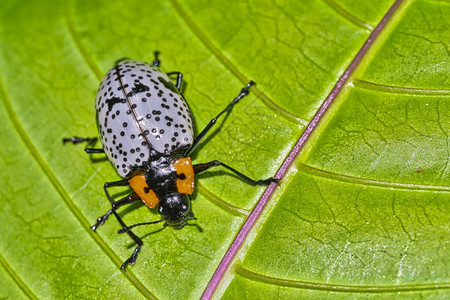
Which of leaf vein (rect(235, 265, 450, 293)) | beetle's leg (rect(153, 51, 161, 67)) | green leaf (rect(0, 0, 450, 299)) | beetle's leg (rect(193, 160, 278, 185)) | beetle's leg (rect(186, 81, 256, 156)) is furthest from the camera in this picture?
beetle's leg (rect(153, 51, 161, 67))

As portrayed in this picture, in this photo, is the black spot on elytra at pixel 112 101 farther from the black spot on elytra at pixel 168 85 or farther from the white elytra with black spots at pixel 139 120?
the black spot on elytra at pixel 168 85

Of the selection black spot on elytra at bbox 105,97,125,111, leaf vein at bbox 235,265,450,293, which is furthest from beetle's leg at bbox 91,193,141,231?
leaf vein at bbox 235,265,450,293

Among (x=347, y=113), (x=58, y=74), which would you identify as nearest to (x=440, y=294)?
(x=347, y=113)

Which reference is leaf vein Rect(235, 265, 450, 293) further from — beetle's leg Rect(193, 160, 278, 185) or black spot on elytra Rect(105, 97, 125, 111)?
black spot on elytra Rect(105, 97, 125, 111)

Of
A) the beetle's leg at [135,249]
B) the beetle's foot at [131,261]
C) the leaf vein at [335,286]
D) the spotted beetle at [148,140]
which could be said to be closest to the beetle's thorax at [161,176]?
the spotted beetle at [148,140]

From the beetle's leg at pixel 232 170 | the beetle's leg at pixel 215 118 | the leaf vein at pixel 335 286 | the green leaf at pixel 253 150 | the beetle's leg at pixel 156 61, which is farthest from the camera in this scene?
the beetle's leg at pixel 156 61
